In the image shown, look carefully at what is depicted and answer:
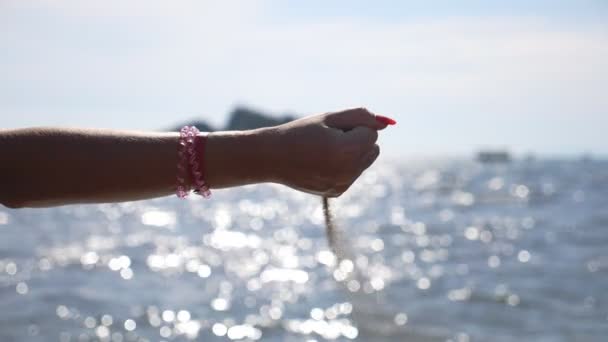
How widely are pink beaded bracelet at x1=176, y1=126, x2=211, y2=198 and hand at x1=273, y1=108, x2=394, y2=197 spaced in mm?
174

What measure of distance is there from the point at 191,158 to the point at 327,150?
32 cm

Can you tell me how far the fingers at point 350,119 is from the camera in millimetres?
1874

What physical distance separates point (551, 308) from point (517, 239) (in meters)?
10.9

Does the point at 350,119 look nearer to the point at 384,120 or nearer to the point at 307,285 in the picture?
the point at 384,120

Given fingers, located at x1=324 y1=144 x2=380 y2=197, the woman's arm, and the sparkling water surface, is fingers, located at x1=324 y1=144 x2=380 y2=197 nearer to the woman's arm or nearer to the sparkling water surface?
the woman's arm

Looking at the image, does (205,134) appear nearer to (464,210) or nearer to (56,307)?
(56,307)

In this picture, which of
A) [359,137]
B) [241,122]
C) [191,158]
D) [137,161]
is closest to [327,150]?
[359,137]

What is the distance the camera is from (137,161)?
195 cm

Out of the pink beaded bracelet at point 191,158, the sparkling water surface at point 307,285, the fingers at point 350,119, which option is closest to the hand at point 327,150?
the fingers at point 350,119

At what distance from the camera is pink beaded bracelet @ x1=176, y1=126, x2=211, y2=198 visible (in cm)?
193

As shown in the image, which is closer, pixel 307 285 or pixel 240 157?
pixel 240 157

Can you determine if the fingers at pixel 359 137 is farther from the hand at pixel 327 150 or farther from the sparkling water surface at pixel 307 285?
the sparkling water surface at pixel 307 285

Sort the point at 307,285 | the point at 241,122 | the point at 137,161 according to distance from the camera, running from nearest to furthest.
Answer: the point at 137,161, the point at 241,122, the point at 307,285

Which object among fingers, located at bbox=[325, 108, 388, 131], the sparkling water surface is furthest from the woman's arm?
the sparkling water surface
